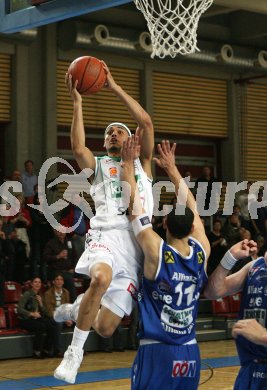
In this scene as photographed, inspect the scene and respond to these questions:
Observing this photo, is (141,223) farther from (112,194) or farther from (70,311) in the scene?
(70,311)

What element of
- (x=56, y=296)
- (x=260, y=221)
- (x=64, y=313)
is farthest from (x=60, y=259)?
(x=64, y=313)

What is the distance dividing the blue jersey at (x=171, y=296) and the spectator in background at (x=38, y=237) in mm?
9206

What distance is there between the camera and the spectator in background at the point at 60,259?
46.3ft

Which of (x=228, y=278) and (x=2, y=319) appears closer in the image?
(x=228, y=278)

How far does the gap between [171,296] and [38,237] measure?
375 inches

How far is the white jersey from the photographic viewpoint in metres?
6.64

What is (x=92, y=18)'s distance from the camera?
1798 centimetres

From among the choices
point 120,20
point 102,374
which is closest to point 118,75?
Answer: point 120,20

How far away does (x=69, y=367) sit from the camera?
6176 millimetres

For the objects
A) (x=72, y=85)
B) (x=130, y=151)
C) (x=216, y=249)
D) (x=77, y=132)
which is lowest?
(x=216, y=249)

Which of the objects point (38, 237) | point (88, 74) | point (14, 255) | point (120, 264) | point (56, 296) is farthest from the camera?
point (38, 237)

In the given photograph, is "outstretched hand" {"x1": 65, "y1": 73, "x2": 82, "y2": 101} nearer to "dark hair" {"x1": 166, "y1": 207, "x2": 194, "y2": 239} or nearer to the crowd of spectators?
"dark hair" {"x1": 166, "y1": 207, "x2": 194, "y2": 239}

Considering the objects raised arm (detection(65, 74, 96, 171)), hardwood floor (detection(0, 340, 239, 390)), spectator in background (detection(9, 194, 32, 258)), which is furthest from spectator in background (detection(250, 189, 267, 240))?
→ raised arm (detection(65, 74, 96, 171))

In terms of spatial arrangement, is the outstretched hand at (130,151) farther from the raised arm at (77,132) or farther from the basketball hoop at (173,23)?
the basketball hoop at (173,23)
